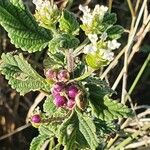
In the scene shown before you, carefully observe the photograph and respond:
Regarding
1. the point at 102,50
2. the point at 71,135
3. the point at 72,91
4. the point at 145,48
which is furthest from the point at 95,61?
the point at 145,48

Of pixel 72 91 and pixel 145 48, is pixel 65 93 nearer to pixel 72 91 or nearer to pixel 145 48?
pixel 72 91

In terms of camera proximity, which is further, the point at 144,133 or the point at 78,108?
the point at 144,133

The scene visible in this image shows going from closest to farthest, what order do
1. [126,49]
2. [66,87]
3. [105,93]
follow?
[66,87], [105,93], [126,49]

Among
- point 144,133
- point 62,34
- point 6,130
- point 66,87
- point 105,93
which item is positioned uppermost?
point 62,34

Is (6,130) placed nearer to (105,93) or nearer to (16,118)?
(16,118)

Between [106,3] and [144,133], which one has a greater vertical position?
[106,3]

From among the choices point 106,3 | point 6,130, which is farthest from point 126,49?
point 6,130

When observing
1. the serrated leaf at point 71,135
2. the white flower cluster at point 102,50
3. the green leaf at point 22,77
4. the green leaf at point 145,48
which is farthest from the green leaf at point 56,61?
the green leaf at point 145,48
